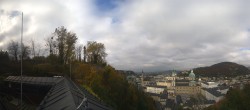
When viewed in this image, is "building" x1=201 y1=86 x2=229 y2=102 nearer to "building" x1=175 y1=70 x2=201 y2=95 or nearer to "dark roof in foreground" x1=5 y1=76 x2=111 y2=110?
"building" x1=175 y1=70 x2=201 y2=95

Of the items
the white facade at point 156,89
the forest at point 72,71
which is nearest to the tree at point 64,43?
the forest at point 72,71

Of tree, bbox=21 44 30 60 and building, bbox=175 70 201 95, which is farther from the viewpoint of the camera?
building, bbox=175 70 201 95

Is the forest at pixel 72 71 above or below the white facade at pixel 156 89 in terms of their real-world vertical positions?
above

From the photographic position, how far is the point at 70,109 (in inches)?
270

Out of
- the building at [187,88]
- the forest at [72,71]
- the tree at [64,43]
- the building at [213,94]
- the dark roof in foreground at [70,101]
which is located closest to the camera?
the dark roof in foreground at [70,101]

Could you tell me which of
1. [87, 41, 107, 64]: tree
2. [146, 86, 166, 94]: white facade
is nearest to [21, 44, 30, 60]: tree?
[87, 41, 107, 64]: tree

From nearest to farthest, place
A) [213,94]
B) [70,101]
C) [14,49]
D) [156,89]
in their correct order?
1. [70,101]
2. [14,49]
3. [213,94]
4. [156,89]

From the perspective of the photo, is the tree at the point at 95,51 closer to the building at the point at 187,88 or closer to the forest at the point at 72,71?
the forest at the point at 72,71

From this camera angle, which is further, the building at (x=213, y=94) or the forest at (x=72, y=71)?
the building at (x=213, y=94)

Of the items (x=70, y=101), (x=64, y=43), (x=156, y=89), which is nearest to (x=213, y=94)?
(x=156, y=89)

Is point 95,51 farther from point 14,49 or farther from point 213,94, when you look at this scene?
point 213,94

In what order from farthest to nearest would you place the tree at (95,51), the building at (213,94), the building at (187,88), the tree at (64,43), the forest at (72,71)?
1. the building at (187,88)
2. the building at (213,94)
3. the tree at (95,51)
4. the tree at (64,43)
5. the forest at (72,71)

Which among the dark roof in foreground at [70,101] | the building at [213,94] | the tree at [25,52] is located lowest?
the building at [213,94]

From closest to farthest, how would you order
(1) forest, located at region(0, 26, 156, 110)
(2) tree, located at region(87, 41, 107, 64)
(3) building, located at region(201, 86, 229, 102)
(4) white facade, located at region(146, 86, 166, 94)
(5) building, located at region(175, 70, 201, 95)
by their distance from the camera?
(1) forest, located at region(0, 26, 156, 110) < (2) tree, located at region(87, 41, 107, 64) < (3) building, located at region(201, 86, 229, 102) < (5) building, located at region(175, 70, 201, 95) < (4) white facade, located at region(146, 86, 166, 94)
